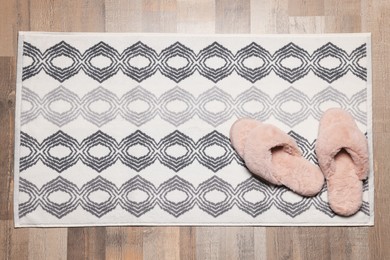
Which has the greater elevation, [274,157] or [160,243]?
[274,157]

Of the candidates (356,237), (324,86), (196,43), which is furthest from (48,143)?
(356,237)

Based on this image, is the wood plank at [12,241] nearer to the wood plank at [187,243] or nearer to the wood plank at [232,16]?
the wood plank at [187,243]

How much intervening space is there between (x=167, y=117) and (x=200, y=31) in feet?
0.82

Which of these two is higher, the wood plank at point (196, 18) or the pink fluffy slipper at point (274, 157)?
the wood plank at point (196, 18)

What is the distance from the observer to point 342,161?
1256 millimetres

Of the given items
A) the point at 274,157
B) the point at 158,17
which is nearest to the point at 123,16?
the point at 158,17

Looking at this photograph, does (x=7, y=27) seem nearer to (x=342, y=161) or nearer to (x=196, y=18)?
(x=196, y=18)

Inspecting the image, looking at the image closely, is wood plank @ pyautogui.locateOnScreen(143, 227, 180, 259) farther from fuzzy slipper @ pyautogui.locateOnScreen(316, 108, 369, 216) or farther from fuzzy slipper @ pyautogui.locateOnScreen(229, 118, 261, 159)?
fuzzy slipper @ pyautogui.locateOnScreen(316, 108, 369, 216)

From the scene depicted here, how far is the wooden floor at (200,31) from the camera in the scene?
127 cm

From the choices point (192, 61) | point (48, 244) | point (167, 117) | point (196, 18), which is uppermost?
point (196, 18)

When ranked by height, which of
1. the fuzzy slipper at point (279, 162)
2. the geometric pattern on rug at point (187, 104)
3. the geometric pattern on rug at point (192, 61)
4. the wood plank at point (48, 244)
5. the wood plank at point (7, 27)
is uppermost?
the wood plank at point (7, 27)

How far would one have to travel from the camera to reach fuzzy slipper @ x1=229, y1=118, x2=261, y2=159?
1244 millimetres

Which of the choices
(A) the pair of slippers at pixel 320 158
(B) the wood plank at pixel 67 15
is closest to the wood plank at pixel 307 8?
(A) the pair of slippers at pixel 320 158

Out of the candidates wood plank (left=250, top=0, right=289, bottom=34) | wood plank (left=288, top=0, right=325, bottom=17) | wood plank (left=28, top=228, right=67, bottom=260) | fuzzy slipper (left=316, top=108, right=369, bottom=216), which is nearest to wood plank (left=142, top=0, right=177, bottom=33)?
wood plank (left=250, top=0, right=289, bottom=34)
